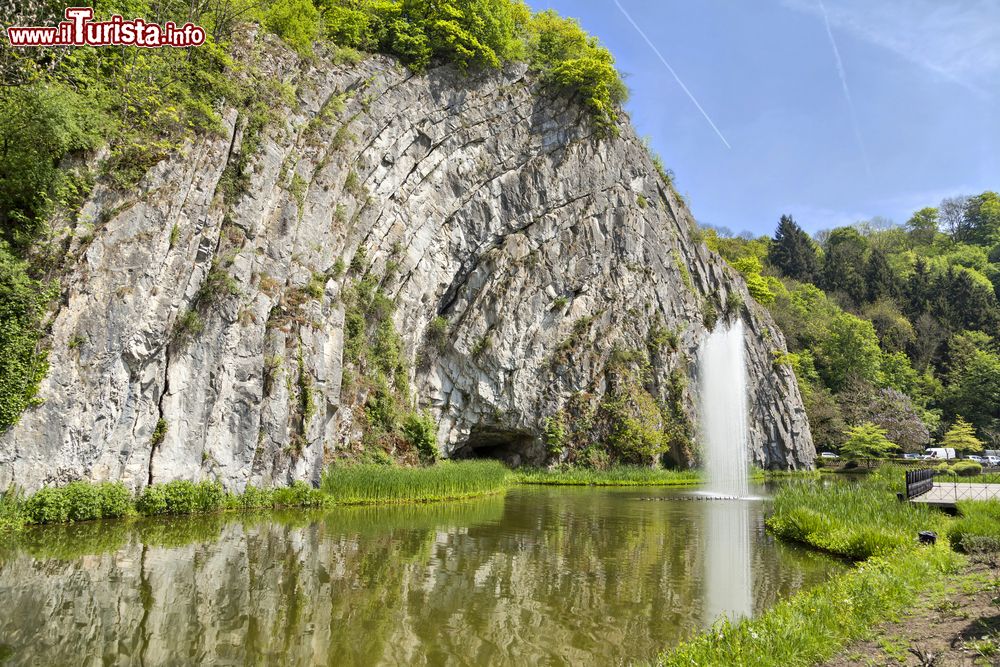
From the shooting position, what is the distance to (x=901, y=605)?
314 inches

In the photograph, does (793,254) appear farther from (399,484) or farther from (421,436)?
(399,484)

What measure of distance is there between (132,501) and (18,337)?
5152mm

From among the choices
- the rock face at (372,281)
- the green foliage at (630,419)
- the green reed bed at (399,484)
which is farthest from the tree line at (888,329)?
the green reed bed at (399,484)

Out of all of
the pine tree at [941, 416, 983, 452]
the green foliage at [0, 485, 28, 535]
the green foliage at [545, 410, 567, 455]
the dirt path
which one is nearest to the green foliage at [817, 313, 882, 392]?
the pine tree at [941, 416, 983, 452]

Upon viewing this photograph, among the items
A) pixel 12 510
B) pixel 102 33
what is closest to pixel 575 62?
pixel 102 33

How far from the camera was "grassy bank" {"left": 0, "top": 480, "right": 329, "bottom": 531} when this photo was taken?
1350cm

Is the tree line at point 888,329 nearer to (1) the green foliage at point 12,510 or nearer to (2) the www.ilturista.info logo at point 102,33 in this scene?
(2) the www.ilturista.info logo at point 102,33

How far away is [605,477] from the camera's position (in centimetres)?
3528

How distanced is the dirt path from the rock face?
16.9 meters

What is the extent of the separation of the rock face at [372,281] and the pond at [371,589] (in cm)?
397

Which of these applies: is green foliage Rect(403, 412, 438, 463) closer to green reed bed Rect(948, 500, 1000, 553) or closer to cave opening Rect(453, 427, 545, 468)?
cave opening Rect(453, 427, 545, 468)

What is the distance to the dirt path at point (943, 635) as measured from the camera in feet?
18.8

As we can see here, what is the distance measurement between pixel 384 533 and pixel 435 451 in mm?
14478

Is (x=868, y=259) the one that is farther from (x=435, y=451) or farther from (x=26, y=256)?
(x=26, y=256)
